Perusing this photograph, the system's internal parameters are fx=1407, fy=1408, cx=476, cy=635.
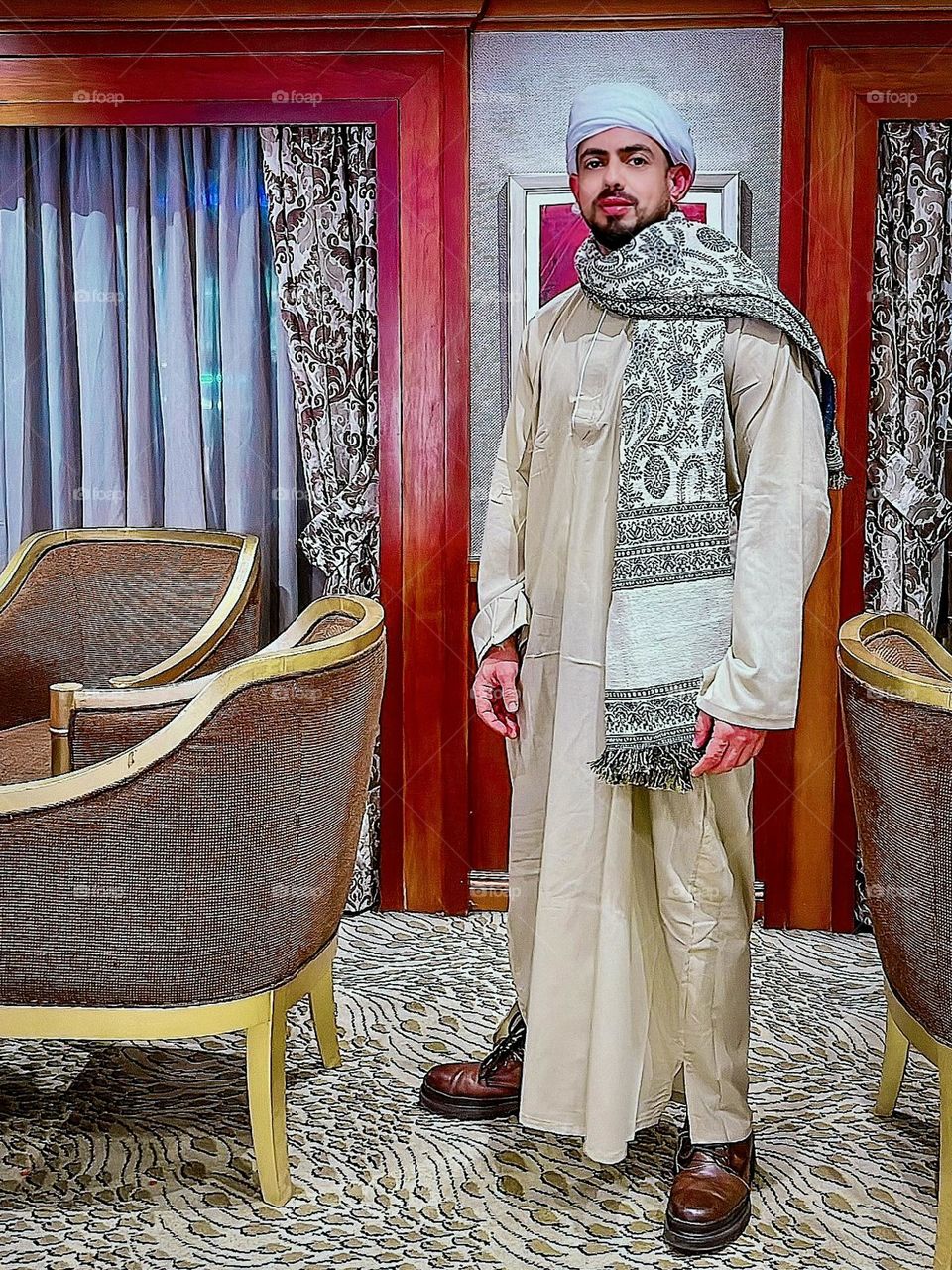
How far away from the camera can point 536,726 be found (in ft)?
8.30

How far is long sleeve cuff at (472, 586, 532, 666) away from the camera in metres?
2.56

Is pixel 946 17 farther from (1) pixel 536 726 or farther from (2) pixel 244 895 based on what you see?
(2) pixel 244 895

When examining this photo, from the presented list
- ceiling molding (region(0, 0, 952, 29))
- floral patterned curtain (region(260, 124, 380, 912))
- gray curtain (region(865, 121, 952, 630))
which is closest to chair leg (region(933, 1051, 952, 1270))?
gray curtain (region(865, 121, 952, 630))

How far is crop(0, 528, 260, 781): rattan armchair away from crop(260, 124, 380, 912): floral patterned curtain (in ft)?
0.90

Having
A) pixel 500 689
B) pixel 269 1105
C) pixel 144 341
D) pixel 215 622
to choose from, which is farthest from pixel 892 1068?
pixel 144 341

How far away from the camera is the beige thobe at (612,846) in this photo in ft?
7.65

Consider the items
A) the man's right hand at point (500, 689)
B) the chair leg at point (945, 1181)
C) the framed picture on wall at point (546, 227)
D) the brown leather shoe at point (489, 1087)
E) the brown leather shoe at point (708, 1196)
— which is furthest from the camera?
the framed picture on wall at point (546, 227)

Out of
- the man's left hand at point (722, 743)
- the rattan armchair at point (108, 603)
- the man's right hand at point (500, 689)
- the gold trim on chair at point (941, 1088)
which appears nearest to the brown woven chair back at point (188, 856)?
the man's right hand at point (500, 689)

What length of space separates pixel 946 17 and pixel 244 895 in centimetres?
276

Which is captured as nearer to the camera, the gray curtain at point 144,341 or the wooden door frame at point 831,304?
the wooden door frame at point 831,304

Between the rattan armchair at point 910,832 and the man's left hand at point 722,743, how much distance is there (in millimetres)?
194

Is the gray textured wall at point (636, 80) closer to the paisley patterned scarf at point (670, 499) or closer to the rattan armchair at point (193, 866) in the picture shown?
the paisley patterned scarf at point (670, 499)

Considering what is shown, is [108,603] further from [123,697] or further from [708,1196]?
[708,1196]

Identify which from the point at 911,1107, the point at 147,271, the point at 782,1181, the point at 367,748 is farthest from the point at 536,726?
the point at 147,271
